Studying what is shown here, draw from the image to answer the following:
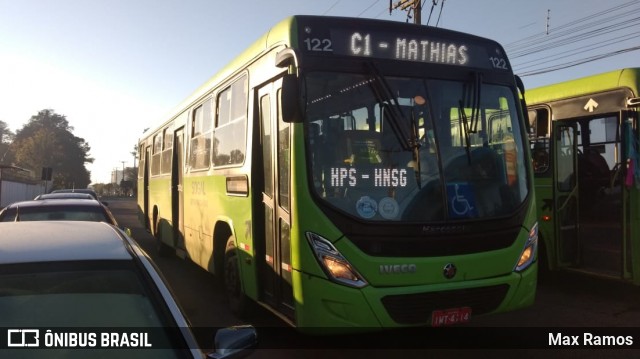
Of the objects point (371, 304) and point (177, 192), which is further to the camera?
point (177, 192)

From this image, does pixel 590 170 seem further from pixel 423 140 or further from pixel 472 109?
pixel 423 140

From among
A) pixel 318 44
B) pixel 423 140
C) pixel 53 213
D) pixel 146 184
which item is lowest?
pixel 53 213

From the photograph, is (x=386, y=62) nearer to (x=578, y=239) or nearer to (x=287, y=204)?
(x=287, y=204)

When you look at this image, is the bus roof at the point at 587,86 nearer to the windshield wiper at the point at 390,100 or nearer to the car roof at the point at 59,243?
the windshield wiper at the point at 390,100

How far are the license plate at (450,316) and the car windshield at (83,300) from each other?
9.09 feet

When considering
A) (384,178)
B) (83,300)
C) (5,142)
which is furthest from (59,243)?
(5,142)

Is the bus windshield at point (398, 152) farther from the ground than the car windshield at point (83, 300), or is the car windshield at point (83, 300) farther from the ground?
the bus windshield at point (398, 152)

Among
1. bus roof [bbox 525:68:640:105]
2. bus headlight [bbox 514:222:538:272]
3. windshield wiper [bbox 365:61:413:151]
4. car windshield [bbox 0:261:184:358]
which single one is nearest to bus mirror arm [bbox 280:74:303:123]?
windshield wiper [bbox 365:61:413:151]

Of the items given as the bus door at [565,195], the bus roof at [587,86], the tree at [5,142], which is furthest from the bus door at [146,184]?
the tree at [5,142]

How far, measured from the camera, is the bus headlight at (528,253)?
5.31 m

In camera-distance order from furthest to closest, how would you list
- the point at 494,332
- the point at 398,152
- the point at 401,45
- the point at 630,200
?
the point at 630,200
the point at 494,332
the point at 401,45
the point at 398,152

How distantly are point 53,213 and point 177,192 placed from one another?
11.6ft

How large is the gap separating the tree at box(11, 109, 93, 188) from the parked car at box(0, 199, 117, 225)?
3058 inches

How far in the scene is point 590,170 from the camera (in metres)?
9.34
